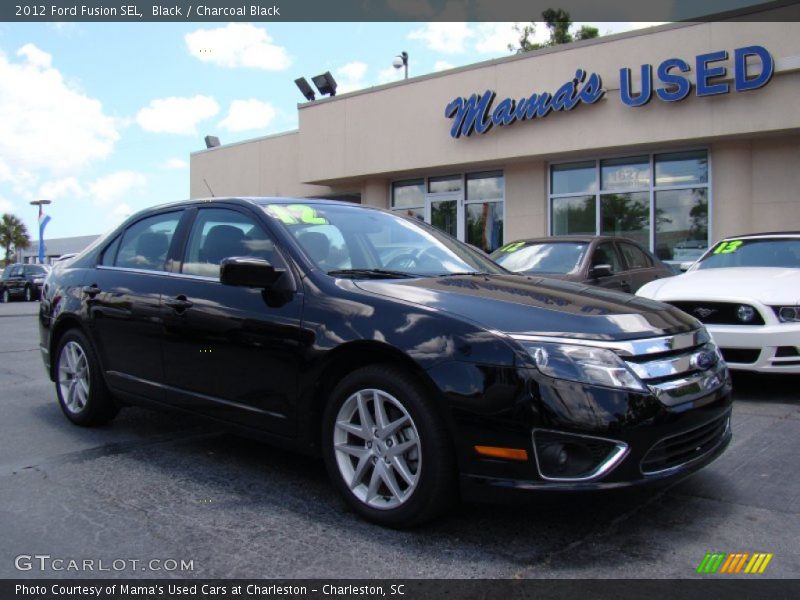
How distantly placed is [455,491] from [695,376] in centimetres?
121

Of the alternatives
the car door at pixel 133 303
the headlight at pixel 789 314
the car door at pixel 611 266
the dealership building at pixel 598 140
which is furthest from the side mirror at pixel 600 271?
the dealership building at pixel 598 140

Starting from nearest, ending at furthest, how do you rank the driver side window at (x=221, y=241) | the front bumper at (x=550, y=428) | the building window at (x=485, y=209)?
the front bumper at (x=550, y=428) < the driver side window at (x=221, y=241) < the building window at (x=485, y=209)

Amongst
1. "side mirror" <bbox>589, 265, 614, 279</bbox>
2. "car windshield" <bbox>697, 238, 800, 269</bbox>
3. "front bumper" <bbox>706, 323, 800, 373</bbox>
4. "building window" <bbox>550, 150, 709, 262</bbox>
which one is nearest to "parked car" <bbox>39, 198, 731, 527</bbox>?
"front bumper" <bbox>706, 323, 800, 373</bbox>

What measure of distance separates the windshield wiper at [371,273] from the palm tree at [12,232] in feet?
252

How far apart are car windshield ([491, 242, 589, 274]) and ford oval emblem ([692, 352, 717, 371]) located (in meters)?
4.38

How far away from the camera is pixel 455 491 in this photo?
2.98m

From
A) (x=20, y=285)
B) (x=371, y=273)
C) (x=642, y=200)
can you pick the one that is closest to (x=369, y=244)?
(x=371, y=273)

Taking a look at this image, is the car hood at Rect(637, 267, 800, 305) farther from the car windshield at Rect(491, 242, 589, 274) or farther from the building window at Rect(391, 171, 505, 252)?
the building window at Rect(391, 171, 505, 252)

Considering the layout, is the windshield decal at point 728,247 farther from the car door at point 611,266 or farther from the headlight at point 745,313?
the headlight at point 745,313

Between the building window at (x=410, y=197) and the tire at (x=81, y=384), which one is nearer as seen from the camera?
the tire at (x=81, y=384)

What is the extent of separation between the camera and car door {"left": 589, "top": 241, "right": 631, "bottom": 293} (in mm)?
7824

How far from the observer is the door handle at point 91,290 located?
4.82 metres
